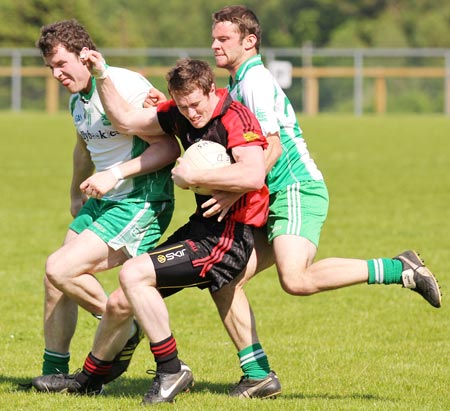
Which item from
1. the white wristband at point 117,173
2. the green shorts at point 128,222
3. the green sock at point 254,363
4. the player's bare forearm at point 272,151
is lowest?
the green sock at point 254,363

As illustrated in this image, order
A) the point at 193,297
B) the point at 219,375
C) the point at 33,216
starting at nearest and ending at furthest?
the point at 219,375, the point at 193,297, the point at 33,216

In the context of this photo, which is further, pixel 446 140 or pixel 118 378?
pixel 446 140

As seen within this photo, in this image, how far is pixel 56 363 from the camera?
689 cm

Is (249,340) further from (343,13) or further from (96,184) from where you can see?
(343,13)

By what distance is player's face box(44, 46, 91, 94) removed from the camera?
6.55 m

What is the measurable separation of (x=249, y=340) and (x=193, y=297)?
3553mm

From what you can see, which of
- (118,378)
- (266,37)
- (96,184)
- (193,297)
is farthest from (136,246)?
(266,37)

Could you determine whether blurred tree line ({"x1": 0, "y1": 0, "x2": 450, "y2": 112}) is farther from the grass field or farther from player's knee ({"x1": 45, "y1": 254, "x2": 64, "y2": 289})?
player's knee ({"x1": 45, "y1": 254, "x2": 64, "y2": 289})

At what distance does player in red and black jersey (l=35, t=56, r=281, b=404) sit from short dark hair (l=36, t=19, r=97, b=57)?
30cm

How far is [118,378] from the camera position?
288 inches

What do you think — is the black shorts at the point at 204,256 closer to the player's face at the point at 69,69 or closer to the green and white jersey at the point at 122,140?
the green and white jersey at the point at 122,140

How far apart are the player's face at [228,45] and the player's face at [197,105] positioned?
539mm

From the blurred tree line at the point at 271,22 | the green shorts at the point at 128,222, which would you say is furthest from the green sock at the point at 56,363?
the blurred tree line at the point at 271,22

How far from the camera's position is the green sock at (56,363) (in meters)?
6.89
